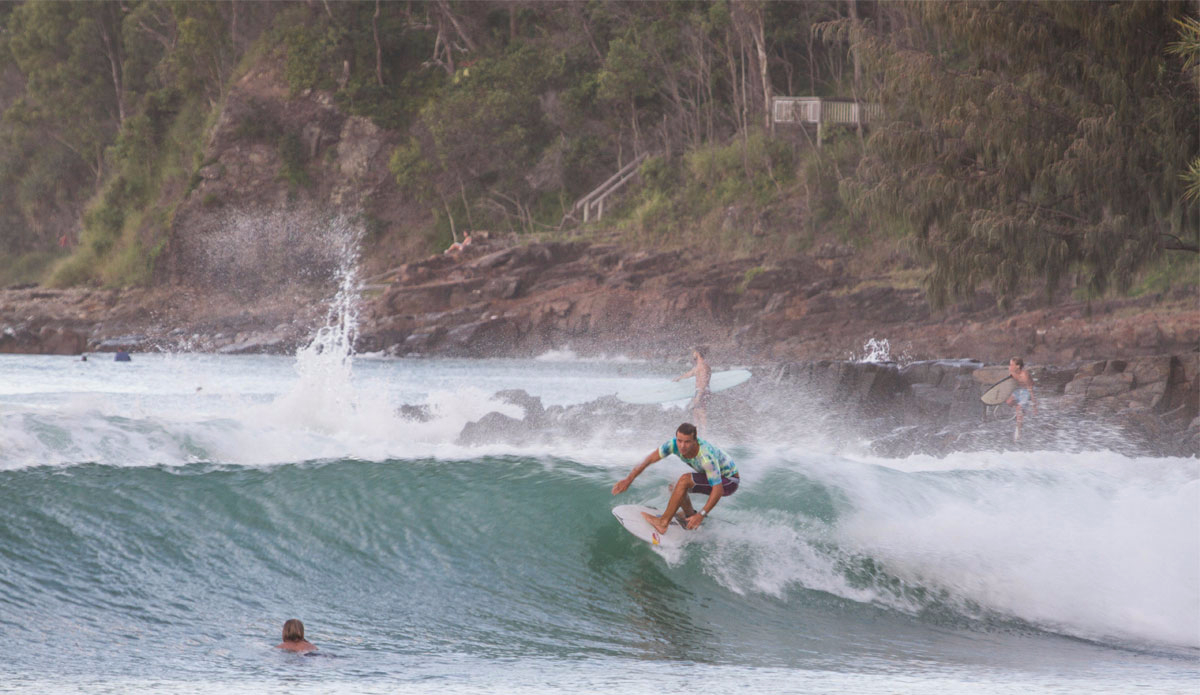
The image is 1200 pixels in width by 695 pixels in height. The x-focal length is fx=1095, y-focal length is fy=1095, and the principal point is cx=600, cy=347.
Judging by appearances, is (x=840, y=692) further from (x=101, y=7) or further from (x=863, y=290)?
(x=101, y=7)

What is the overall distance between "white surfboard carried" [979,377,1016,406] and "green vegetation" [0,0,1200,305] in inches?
69.3

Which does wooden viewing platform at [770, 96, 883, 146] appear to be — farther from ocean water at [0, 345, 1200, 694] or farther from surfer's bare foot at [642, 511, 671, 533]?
surfer's bare foot at [642, 511, 671, 533]

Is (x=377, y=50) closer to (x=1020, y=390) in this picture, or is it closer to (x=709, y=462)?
(x=1020, y=390)

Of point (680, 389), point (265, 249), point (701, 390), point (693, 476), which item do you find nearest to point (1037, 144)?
point (701, 390)

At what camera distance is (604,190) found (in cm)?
4247

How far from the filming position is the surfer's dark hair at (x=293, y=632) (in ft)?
20.5

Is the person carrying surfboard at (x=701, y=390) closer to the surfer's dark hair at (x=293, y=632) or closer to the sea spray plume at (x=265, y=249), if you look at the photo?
A: the surfer's dark hair at (x=293, y=632)

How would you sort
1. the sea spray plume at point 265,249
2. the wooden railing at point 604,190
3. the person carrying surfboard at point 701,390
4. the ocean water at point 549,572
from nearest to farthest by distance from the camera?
the ocean water at point 549,572 < the person carrying surfboard at point 701,390 < the wooden railing at point 604,190 < the sea spray plume at point 265,249

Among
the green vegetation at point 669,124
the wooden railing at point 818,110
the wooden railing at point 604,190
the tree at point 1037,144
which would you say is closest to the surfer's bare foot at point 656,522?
the green vegetation at point 669,124

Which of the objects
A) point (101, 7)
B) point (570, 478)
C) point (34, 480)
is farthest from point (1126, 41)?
point (101, 7)

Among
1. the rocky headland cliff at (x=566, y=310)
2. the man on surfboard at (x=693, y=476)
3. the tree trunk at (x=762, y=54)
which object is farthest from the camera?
the tree trunk at (x=762, y=54)

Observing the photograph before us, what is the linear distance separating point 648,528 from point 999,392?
357 inches

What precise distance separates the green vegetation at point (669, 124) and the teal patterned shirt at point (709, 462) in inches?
342

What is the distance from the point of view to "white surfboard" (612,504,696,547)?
8.41 m
